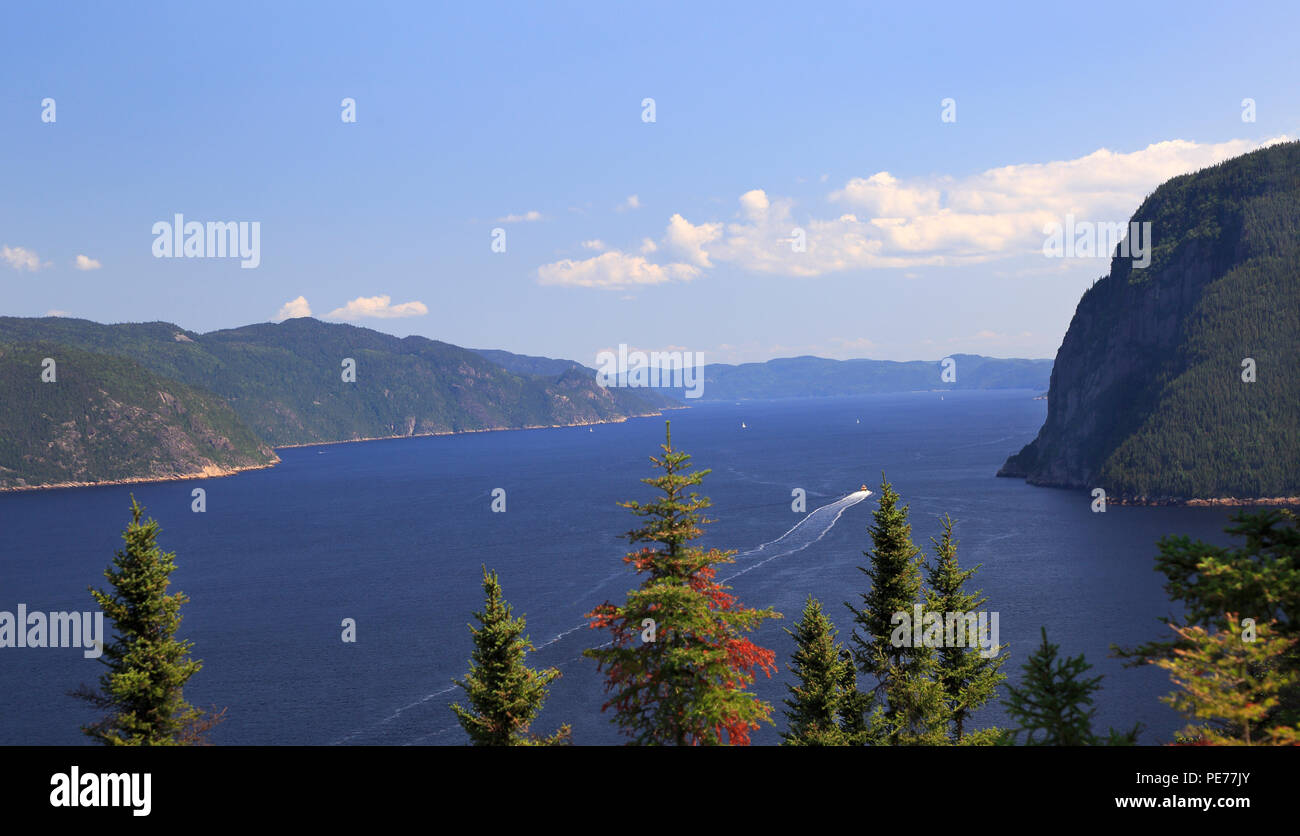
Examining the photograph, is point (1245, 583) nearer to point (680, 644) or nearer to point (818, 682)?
point (680, 644)

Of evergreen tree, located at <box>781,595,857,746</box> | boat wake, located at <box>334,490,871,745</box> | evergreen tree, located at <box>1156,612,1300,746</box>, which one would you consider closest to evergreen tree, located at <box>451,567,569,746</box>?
evergreen tree, located at <box>781,595,857,746</box>

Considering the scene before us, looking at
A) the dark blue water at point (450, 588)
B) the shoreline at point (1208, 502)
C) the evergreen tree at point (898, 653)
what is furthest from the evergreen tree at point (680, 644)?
the shoreline at point (1208, 502)

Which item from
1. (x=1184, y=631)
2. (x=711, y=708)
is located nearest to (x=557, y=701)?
(x=711, y=708)

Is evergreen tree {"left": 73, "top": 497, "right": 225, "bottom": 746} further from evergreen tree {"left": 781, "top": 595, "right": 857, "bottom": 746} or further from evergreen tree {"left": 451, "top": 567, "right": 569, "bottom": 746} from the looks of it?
evergreen tree {"left": 781, "top": 595, "right": 857, "bottom": 746}

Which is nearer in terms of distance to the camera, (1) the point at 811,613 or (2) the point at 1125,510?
(1) the point at 811,613

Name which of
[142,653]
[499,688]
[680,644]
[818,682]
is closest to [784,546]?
A: [818,682]
